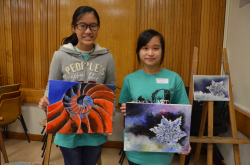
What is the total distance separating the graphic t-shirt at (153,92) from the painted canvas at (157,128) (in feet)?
0.29

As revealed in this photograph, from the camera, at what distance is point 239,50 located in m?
1.72

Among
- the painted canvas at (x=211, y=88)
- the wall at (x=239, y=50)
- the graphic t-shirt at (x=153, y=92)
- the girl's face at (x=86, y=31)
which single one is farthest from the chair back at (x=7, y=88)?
the wall at (x=239, y=50)

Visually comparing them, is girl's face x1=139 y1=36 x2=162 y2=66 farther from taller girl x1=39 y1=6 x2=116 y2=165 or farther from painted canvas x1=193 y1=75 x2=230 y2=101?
painted canvas x1=193 y1=75 x2=230 y2=101

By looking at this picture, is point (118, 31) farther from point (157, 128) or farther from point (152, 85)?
point (157, 128)

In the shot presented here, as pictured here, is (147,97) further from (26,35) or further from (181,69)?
(26,35)

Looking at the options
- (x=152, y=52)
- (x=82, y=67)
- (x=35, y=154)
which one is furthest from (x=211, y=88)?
(x=35, y=154)

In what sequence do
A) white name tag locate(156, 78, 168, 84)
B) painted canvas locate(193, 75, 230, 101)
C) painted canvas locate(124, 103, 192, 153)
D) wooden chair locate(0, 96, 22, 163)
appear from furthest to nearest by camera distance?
wooden chair locate(0, 96, 22, 163) → painted canvas locate(193, 75, 230, 101) → white name tag locate(156, 78, 168, 84) → painted canvas locate(124, 103, 192, 153)

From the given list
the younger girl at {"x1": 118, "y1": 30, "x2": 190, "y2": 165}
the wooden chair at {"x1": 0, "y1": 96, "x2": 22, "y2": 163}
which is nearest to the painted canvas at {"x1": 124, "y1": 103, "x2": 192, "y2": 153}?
the younger girl at {"x1": 118, "y1": 30, "x2": 190, "y2": 165}

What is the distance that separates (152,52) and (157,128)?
1.50 feet

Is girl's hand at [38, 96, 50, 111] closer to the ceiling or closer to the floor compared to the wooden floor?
closer to the ceiling

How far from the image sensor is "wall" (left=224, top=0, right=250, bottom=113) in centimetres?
158

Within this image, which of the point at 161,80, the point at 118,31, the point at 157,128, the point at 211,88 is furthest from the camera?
the point at 118,31

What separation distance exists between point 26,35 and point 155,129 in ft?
8.53

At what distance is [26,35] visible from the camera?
2.51 m
